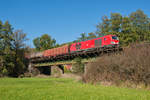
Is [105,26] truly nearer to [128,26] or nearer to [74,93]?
[128,26]

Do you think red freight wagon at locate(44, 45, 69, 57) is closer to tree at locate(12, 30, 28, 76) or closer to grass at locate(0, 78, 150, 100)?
tree at locate(12, 30, 28, 76)

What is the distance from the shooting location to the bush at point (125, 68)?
16578mm

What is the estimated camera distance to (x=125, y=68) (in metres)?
17.8

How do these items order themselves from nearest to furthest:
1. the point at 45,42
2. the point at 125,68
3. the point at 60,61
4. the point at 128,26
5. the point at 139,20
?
the point at 125,68
the point at 60,61
the point at 128,26
the point at 139,20
the point at 45,42

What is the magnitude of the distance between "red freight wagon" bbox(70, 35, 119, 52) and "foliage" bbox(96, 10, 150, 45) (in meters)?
18.2

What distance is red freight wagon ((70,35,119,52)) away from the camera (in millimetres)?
32250

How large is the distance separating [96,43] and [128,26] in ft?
79.6

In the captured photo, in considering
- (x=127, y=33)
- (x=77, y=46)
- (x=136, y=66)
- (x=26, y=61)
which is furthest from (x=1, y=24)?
(x=136, y=66)

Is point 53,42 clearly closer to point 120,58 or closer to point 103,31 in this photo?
point 103,31

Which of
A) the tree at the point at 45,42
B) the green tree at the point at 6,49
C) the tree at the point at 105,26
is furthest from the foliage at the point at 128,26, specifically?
the tree at the point at 45,42

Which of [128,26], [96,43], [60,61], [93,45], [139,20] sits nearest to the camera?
[96,43]

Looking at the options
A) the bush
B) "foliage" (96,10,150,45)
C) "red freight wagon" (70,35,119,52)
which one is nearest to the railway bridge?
"red freight wagon" (70,35,119,52)

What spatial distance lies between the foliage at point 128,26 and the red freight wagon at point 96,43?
59.6 ft

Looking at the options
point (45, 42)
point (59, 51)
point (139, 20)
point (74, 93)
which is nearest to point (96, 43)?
point (59, 51)
